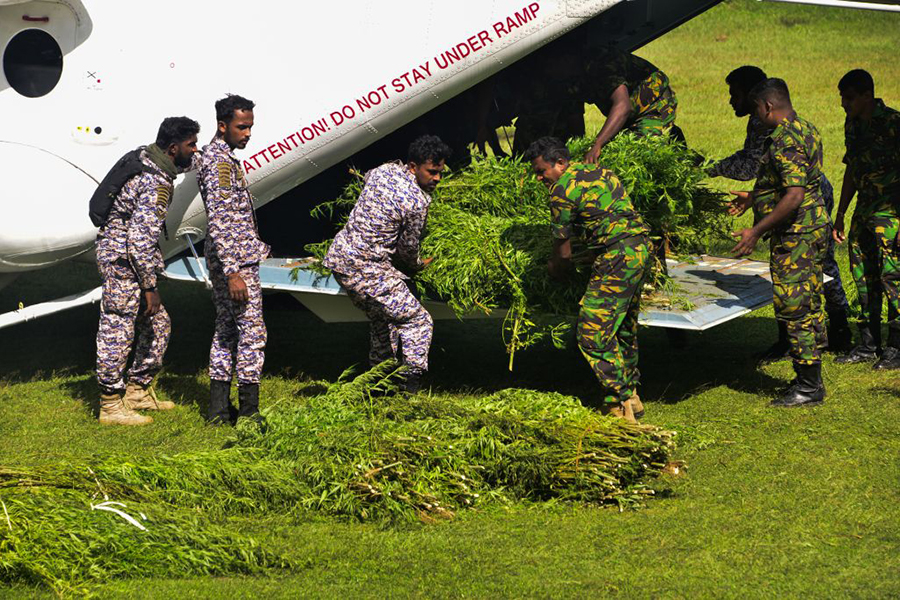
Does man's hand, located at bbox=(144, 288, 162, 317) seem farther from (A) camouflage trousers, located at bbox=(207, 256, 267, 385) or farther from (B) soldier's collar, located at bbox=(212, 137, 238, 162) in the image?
(B) soldier's collar, located at bbox=(212, 137, 238, 162)

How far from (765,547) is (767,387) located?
123 inches

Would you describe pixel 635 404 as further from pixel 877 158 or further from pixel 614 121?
pixel 877 158

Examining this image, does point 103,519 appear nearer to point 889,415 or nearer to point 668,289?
point 668,289

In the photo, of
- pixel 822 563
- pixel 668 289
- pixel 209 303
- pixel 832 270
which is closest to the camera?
pixel 822 563

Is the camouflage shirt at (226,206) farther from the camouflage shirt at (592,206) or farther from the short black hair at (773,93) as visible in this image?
the short black hair at (773,93)

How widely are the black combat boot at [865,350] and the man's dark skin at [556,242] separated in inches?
111

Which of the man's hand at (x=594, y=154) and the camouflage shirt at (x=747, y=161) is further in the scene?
the camouflage shirt at (x=747, y=161)

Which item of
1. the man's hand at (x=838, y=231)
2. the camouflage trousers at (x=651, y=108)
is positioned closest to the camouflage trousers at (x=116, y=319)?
the camouflage trousers at (x=651, y=108)

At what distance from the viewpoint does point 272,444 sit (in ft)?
22.0

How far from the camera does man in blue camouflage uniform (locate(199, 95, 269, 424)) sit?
7688 millimetres

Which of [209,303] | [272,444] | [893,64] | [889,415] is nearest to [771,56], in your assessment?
[893,64]

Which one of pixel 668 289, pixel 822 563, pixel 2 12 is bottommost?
pixel 822 563

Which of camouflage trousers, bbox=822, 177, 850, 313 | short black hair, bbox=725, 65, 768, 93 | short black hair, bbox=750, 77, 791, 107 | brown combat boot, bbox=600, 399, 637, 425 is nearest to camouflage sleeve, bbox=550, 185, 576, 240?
brown combat boot, bbox=600, 399, 637, 425

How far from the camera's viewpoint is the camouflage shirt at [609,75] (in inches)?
352
